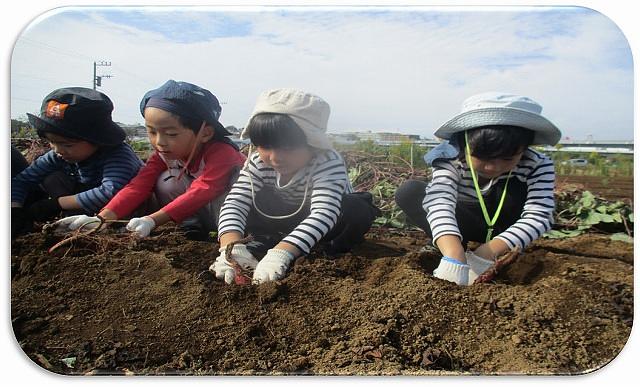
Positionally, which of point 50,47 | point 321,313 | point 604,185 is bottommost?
point 321,313

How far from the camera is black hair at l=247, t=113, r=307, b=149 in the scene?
1854 millimetres

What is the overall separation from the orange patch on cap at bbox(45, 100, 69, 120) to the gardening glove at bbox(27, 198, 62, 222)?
0.30 metres

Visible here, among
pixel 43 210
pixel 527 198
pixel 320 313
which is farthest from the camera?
pixel 43 210

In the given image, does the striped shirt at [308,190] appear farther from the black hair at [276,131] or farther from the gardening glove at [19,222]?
the gardening glove at [19,222]

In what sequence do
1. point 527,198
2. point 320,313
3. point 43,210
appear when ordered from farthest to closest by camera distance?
1. point 43,210
2. point 527,198
3. point 320,313

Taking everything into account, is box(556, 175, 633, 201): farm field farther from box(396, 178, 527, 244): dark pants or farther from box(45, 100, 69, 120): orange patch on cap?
box(45, 100, 69, 120): orange patch on cap

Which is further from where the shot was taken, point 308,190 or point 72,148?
point 72,148

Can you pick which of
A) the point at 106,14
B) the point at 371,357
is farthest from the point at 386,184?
the point at 106,14

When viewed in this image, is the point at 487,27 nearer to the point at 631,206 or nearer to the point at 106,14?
the point at 631,206

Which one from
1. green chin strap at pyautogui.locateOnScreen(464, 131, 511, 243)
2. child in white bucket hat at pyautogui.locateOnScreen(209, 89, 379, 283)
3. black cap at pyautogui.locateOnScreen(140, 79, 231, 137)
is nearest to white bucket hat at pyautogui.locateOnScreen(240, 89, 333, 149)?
child in white bucket hat at pyautogui.locateOnScreen(209, 89, 379, 283)

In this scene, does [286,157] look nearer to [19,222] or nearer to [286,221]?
[286,221]

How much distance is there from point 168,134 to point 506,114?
109 centimetres

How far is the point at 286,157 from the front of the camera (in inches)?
74.3

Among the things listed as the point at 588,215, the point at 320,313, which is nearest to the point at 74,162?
the point at 320,313
